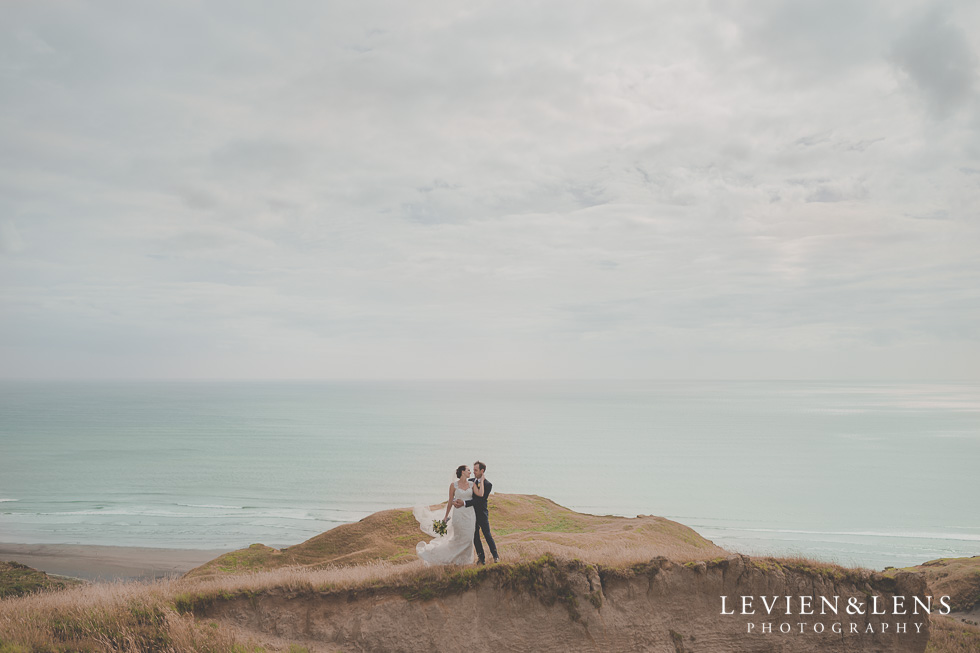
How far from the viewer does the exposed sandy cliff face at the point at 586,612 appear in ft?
36.3

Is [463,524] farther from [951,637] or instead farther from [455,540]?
[951,637]

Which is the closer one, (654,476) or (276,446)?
(654,476)

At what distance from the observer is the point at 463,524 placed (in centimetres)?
1149

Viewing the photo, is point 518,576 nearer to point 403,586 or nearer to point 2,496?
point 403,586

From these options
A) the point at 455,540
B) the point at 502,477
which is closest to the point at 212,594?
the point at 455,540

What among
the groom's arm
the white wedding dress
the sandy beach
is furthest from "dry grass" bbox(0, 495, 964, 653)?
the sandy beach

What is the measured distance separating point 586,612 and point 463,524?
313 centimetres

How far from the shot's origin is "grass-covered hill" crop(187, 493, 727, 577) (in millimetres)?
18438

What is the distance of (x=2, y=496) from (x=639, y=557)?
63.1m

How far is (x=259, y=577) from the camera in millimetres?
12008

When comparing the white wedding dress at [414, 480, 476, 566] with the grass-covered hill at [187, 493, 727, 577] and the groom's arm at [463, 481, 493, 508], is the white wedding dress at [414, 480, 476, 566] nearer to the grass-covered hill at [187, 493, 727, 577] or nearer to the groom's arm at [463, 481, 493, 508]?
the groom's arm at [463, 481, 493, 508]

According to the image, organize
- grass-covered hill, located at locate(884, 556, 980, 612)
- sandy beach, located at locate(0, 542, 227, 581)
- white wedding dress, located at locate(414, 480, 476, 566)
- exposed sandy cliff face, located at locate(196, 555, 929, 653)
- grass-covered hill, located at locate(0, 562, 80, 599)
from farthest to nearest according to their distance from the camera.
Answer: sandy beach, located at locate(0, 542, 227, 581)
grass-covered hill, located at locate(884, 556, 980, 612)
grass-covered hill, located at locate(0, 562, 80, 599)
white wedding dress, located at locate(414, 480, 476, 566)
exposed sandy cliff face, located at locate(196, 555, 929, 653)

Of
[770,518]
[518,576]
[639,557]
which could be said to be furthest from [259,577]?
[770,518]

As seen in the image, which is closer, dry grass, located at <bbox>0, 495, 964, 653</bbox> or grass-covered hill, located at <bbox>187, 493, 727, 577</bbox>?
dry grass, located at <bbox>0, 495, 964, 653</bbox>
